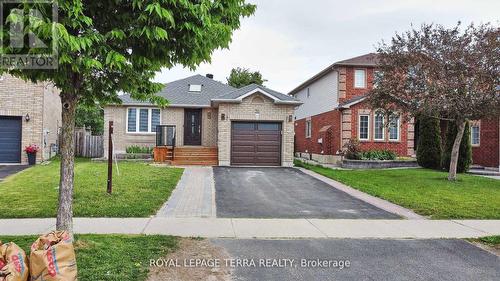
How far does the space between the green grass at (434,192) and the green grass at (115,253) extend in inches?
250

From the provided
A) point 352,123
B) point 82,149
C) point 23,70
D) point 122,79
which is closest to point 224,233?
point 122,79

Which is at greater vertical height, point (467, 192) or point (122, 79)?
point (122, 79)

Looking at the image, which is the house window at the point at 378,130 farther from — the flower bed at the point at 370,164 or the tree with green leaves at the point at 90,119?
the tree with green leaves at the point at 90,119

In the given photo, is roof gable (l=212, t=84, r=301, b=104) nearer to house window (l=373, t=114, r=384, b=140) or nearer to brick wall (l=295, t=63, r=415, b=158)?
brick wall (l=295, t=63, r=415, b=158)

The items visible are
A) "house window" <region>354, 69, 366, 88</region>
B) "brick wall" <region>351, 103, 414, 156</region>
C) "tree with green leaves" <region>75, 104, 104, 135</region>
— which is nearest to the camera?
"brick wall" <region>351, 103, 414, 156</region>

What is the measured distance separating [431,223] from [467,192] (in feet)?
16.2

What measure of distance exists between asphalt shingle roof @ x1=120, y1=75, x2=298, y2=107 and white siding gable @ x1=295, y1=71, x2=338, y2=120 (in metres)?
2.98

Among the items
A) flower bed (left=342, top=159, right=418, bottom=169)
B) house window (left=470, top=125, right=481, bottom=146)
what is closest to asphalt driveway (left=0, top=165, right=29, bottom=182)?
flower bed (left=342, top=159, right=418, bottom=169)

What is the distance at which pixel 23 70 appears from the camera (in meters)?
4.57

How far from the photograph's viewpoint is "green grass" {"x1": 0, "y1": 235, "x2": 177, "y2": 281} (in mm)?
4332

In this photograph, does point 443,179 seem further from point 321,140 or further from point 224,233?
point 224,233

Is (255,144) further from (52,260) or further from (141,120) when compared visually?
(52,260)

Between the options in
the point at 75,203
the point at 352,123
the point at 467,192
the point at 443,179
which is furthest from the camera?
the point at 352,123

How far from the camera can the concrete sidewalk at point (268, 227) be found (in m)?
6.55
